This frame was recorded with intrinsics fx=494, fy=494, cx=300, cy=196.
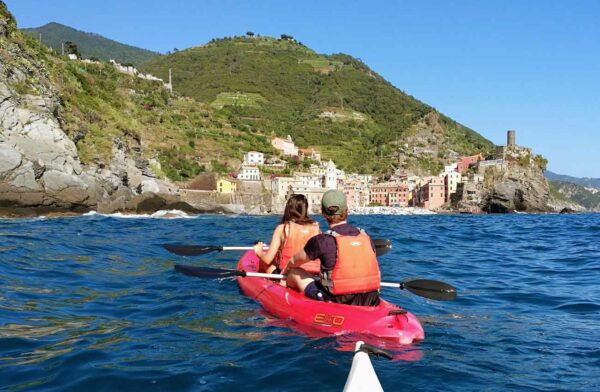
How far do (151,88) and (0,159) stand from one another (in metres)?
87.4

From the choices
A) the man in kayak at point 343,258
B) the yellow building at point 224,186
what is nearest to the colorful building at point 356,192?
the yellow building at point 224,186

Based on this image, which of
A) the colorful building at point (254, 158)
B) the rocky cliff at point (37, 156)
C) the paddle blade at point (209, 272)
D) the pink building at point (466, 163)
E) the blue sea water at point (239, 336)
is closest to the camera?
the blue sea water at point (239, 336)

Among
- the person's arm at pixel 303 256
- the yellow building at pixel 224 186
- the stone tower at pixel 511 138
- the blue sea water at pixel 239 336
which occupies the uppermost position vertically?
the stone tower at pixel 511 138

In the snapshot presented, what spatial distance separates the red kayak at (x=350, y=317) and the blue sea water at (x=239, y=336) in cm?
19

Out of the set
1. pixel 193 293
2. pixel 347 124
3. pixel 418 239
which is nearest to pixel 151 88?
pixel 347 124

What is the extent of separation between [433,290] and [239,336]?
9.73 feet

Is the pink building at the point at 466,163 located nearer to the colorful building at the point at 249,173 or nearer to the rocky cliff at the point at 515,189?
→ the rocky cliff at the point at 515,189

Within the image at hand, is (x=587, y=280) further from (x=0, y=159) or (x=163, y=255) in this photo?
(x=0, y=159)

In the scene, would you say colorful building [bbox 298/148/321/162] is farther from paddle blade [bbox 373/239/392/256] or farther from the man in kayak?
the man in kayak

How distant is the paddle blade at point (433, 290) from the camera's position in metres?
7.21

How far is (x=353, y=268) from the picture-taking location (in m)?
6.21

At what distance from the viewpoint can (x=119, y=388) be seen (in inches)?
169

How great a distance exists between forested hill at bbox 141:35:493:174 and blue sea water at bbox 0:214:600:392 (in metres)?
109

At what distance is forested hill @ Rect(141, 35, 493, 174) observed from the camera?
143500mm
